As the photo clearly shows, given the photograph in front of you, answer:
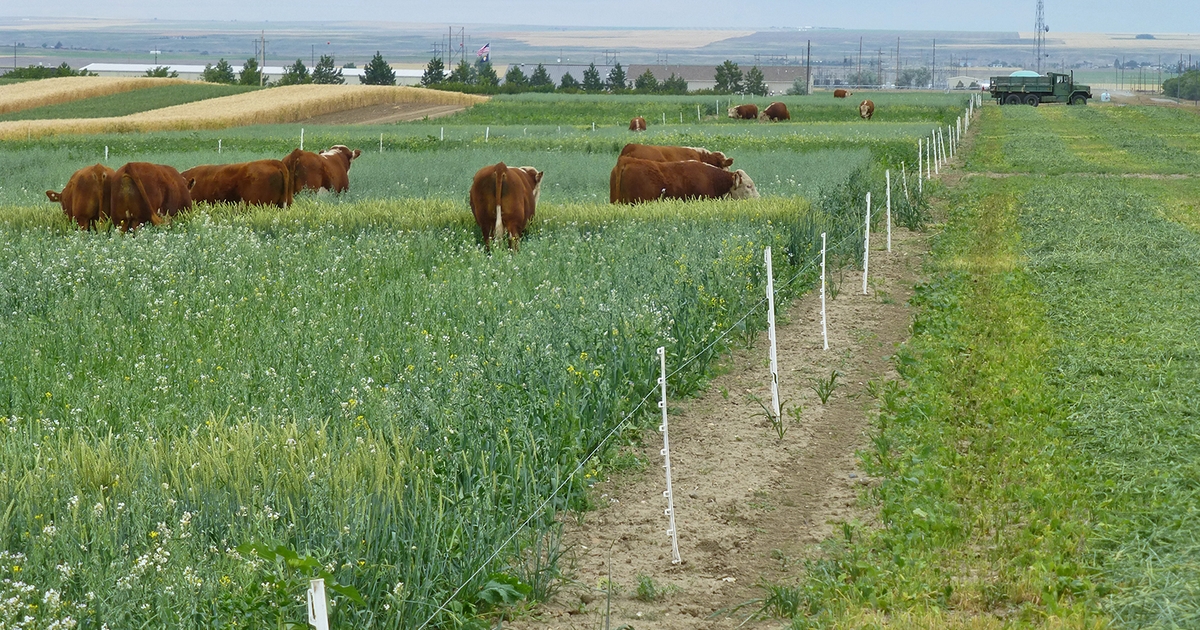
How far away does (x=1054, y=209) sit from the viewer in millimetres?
23578

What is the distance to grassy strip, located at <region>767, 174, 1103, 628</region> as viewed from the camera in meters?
6.45

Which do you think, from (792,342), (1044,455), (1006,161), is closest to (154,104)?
(1006,161)

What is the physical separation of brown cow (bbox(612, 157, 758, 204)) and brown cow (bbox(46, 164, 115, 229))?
787 centimetres

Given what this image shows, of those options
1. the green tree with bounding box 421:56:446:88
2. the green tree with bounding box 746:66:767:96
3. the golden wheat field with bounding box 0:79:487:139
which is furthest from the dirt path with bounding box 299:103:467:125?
the green tree with bounding box 746:66:767:96

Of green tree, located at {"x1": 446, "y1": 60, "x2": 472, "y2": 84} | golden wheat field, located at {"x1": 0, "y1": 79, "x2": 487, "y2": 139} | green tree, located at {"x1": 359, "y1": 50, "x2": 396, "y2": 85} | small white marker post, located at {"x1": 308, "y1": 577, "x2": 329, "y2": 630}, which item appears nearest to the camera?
small white marker post, located at {"x1": 308, "y1": 577, "x2": 329, "y2": 630}

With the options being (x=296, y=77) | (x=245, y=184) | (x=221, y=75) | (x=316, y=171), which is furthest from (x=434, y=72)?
(x=245, y=184)

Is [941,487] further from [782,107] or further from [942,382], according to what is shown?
[782,107]

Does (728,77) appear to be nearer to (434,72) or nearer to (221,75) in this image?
(434,72)

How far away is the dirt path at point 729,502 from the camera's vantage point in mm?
6629

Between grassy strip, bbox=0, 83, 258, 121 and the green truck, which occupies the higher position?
the green truck

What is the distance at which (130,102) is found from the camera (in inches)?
2813

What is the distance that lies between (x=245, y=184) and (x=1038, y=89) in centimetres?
7324

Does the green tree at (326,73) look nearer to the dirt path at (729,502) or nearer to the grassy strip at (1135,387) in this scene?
the grassy strip at (1135,387)

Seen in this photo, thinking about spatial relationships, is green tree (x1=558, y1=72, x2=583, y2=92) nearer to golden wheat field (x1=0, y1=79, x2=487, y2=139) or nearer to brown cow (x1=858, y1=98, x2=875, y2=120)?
golden wheat field (x1=0, y1=79, x2=487, y2=139)
